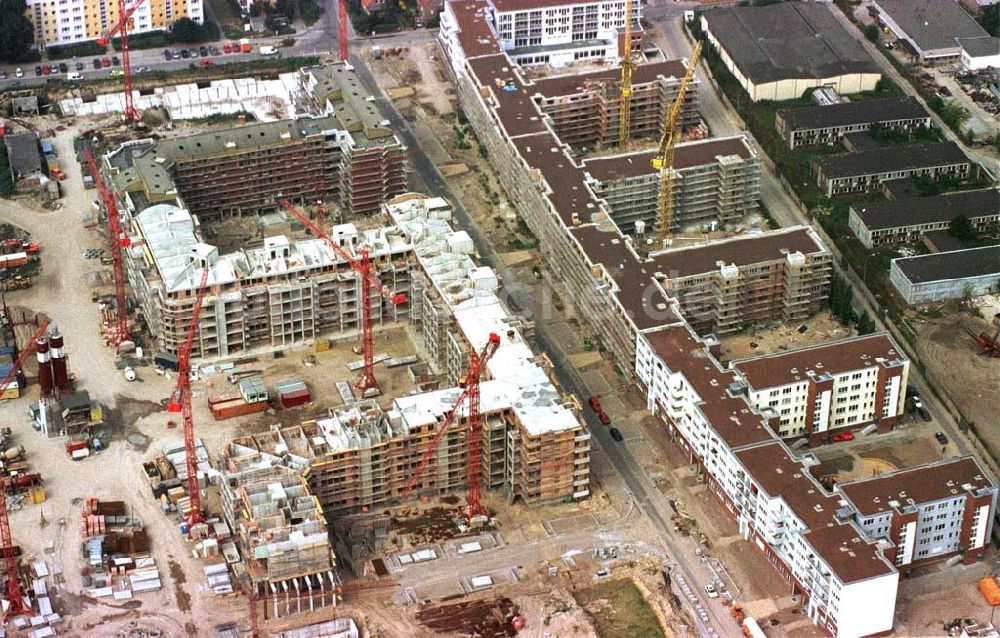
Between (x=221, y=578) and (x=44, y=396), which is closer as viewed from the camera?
(x=221, y=578)

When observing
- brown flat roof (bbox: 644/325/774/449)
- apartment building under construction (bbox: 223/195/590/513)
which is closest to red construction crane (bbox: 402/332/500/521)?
apartment building under construction (bbox: 223/195/590/513)

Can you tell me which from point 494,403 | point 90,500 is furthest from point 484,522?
point 90,500

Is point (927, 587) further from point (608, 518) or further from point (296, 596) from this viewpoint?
point (296, 596)

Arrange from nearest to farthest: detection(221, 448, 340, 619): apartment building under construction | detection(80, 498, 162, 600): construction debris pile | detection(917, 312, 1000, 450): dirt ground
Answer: detection(221, 448, 340, 619): apartment building under construction
detection(80, 498, 162, 600): construction debris pile
detection(917, 312, 1000, 450): dirt ground

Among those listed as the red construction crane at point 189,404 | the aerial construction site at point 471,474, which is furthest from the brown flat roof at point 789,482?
the red construction crane at point 189,404

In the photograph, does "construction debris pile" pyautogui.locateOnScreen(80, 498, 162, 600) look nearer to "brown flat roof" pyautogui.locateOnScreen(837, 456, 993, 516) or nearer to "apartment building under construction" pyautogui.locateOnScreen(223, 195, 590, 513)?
"apartment building under construction" pyautogui.locateOnScreen(223, 195, 590, 513)

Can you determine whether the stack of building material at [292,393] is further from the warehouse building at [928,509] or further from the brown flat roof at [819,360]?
the warehouse building at [928,509]

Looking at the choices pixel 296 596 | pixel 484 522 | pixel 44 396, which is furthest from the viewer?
pixel 44 396
